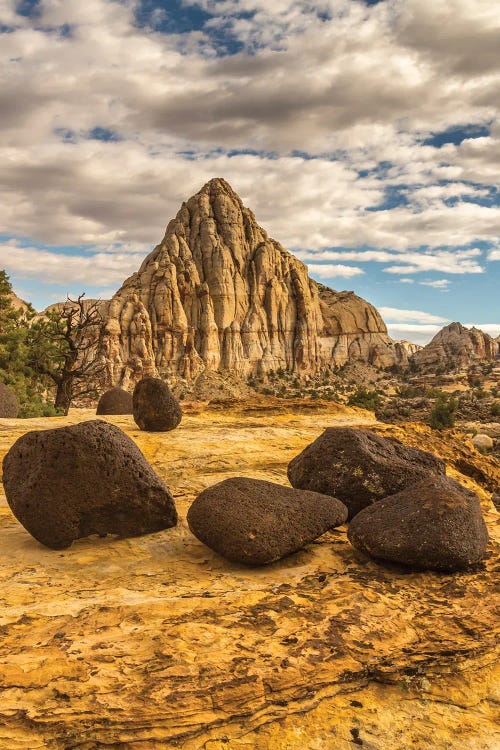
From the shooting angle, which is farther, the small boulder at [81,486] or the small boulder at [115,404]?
the small boulder at [115,404]

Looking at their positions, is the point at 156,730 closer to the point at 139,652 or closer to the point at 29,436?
the point at 139,652

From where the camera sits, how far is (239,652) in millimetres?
5789

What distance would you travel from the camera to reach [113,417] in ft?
78.8

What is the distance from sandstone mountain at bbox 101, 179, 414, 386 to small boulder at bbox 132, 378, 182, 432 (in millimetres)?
67913

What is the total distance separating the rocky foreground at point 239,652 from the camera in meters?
4.84

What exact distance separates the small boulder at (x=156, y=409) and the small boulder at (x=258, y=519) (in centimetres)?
1035

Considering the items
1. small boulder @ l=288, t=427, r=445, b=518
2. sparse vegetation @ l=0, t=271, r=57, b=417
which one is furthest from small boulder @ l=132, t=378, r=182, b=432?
sparse vegetation @ l=0, t=271, r=57, b=417

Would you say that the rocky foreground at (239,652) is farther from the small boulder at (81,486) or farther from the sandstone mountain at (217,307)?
the sandstone mountain at (217,307)

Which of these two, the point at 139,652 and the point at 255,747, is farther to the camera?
the point at 139,652

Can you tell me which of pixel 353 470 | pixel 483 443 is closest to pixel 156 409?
pixel 353 470

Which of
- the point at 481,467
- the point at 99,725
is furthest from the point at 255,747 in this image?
the point at 481,467

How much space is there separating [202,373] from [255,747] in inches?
3694

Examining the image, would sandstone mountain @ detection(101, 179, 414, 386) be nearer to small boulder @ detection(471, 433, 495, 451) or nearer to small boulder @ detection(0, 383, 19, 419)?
small boulder @ detection(471, 433, 495, 451)

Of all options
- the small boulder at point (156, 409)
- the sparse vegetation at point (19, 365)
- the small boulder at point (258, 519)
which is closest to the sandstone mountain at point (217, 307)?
the sparse vegetation at point (19, 365)
